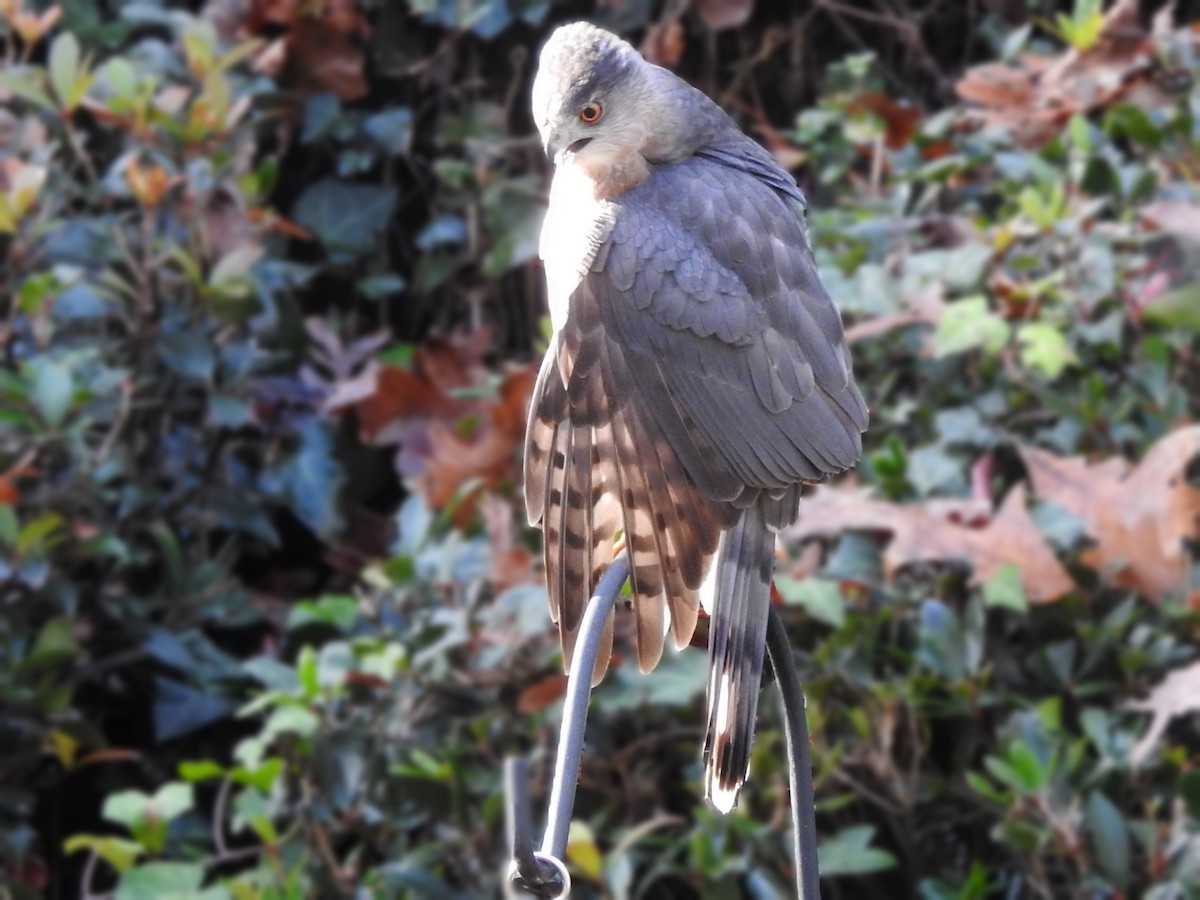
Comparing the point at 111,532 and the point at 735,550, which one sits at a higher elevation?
the point at 735,550

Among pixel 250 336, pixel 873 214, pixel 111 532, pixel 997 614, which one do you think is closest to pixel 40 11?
pixel 250 336

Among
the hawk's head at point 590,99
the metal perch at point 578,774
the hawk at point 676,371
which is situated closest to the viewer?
the metal perch at point 578,774

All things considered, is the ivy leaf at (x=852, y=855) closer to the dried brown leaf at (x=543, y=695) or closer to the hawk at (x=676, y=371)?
the dried brown leaf at (x=543, y=695)

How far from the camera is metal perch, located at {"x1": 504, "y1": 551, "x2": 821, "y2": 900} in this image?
4.21 ft

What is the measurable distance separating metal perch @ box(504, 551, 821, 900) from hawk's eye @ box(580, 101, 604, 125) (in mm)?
537

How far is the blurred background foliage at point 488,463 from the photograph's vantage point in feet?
10.3

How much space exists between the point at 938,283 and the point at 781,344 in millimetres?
1663

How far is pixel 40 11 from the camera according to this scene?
187 inches

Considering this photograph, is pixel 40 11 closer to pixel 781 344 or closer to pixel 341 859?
pixel 341 859

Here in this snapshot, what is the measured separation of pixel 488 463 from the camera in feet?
12.2

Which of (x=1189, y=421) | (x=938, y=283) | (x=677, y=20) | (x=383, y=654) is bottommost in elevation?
(x=383, y=654)

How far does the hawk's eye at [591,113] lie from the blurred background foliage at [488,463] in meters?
1.29

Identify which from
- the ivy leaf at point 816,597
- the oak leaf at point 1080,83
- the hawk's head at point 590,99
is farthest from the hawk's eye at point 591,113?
the oak leaf at point 1080,83

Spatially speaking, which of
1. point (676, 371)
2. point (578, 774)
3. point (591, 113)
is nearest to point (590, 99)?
point (591, 113)
